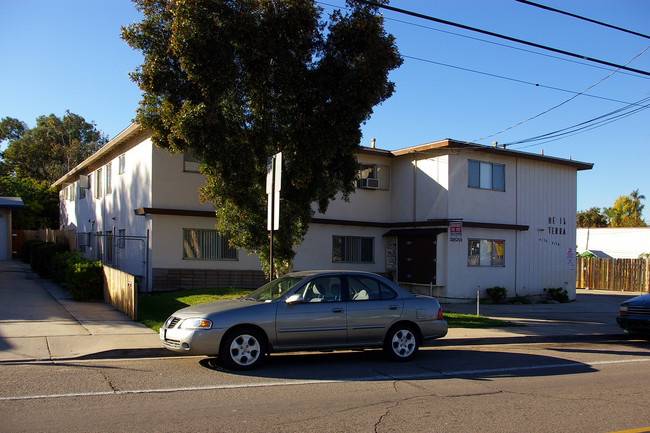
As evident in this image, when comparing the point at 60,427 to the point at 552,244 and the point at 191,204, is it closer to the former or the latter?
the point at 191,204

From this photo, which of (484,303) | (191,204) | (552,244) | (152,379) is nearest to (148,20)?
(191,204)

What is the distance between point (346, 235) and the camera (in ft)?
72.6

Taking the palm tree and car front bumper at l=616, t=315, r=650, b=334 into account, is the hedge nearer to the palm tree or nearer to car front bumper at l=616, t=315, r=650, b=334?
car front bumper at l=616, t=315, r=650, b=334

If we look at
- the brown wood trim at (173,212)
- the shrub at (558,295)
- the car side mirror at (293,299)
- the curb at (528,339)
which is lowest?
the shrub at (558,295)

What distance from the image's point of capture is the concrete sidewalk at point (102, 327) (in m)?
9.56

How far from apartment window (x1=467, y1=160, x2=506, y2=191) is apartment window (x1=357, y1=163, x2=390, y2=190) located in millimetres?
3585

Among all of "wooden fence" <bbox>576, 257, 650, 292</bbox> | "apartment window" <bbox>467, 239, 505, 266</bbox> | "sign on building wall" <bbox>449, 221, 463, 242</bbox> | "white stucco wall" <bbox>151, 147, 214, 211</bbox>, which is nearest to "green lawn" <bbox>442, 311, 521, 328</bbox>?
"sign on building wall" <bbox>449, 221, 463, 242</bbox>

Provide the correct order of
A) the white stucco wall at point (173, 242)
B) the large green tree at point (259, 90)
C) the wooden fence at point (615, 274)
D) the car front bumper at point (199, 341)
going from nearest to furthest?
the car front bumper at point (199, 341), the large green tree at point (259, 90), the white stucco wall at point (173, 242), the wooden fence at point (615, 274)

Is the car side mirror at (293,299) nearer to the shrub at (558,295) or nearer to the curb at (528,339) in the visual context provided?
the curb at (528,339)

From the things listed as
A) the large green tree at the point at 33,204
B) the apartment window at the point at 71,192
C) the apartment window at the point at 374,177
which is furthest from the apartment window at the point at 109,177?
the large green tree at the point at 33,204

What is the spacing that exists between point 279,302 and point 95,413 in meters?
3.33

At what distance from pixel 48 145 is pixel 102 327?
5050cm

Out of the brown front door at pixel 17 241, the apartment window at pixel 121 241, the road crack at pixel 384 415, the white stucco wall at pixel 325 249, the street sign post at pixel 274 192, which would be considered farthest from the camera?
the brown front door at pixel 17 241

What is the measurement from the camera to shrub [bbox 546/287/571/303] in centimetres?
2281
